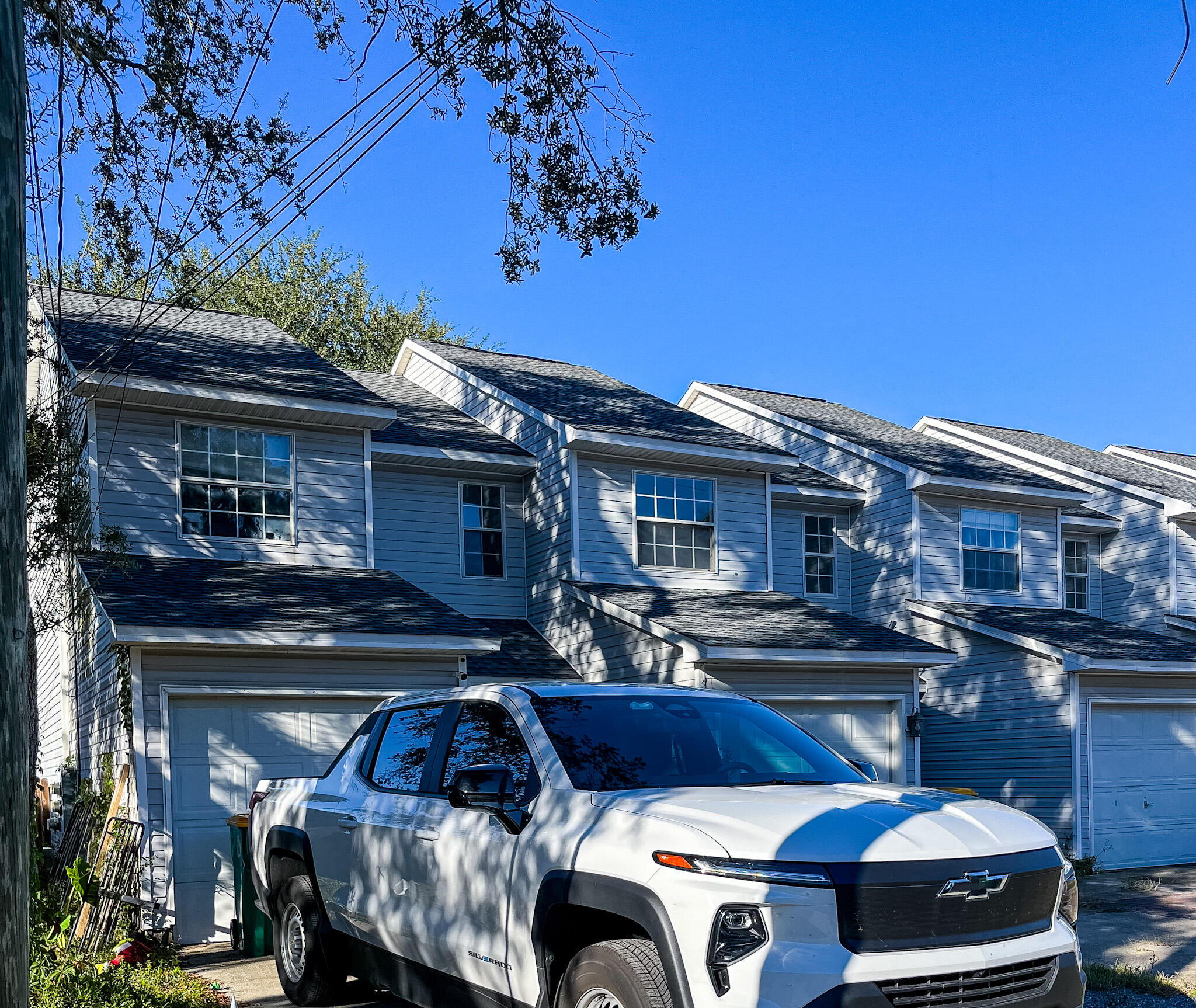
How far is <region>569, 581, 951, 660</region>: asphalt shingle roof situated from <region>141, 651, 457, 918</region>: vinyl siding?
343 cm

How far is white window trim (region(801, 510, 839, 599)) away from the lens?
21141 mm

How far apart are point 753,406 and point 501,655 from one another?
9.48 meters

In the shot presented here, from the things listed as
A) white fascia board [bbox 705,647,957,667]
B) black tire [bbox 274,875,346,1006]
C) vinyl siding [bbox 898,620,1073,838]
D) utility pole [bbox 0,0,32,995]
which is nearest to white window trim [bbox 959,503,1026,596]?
vinyl siding [bbox 898,620,1073,838]

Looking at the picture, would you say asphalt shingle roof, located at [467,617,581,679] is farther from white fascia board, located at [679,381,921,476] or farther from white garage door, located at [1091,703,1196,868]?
white garage door, located at [1091,703,1196,868]

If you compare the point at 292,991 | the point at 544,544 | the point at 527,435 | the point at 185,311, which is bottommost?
the point at 292,991

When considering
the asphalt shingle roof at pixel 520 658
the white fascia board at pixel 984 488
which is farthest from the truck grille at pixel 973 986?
the white fascia board at pixel 984 488

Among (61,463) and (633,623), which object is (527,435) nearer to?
(633,623)

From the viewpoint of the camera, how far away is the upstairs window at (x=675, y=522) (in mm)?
17984

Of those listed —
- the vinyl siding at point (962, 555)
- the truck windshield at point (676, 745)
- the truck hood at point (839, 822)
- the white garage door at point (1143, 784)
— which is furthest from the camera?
the vinyl siding at point (962, 555)

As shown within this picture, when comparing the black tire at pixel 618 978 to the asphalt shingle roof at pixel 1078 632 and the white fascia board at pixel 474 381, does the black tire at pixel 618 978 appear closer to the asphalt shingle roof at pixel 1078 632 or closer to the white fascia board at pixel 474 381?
the white fascia board at pixel 474 381

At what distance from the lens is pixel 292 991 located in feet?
24.4

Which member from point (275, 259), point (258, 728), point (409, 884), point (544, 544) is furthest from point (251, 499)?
point (275, 259)

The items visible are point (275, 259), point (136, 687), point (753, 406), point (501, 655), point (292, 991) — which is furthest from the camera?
point (275, 259)

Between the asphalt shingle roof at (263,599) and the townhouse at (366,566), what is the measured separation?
0.16ft
